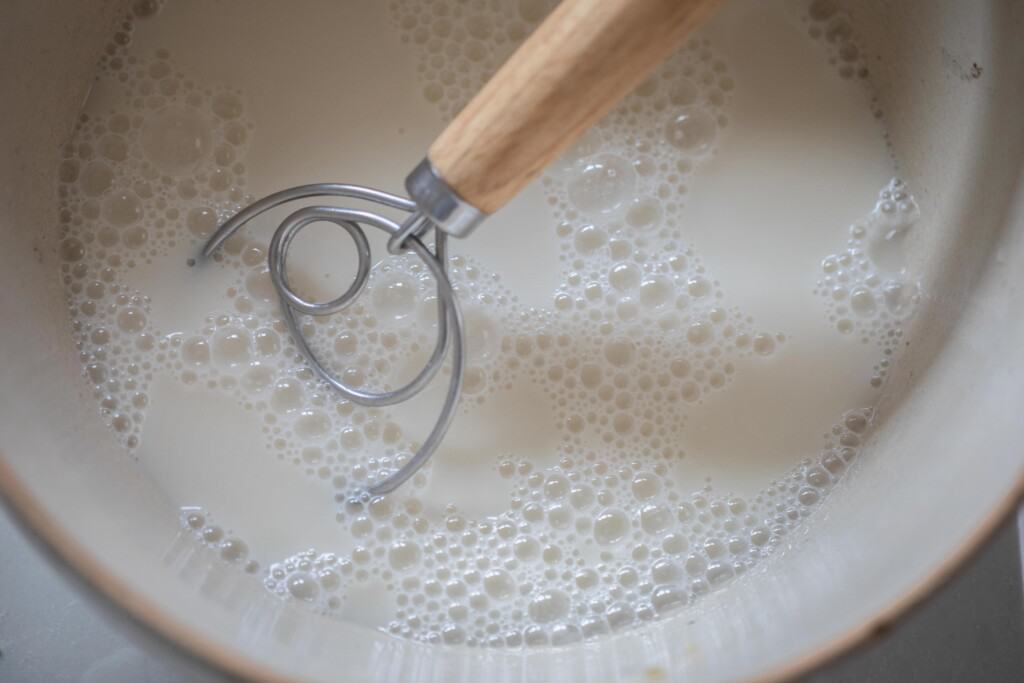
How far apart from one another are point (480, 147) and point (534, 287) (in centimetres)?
22

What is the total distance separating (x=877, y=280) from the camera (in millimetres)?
688

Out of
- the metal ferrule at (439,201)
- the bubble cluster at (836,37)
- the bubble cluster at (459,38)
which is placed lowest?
the bubble cluster at (836,37)

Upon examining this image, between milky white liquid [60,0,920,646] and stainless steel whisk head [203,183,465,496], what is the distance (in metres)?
0.02

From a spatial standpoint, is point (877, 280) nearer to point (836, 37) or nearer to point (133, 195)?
point (836, 37)

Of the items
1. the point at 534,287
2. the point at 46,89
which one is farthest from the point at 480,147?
the point at 46,89

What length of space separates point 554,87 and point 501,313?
24 centimetres

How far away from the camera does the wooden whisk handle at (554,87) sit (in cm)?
44

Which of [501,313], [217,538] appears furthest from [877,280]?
[217,538]

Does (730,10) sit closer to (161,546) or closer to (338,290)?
(338,290)

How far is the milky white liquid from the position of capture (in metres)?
0.63

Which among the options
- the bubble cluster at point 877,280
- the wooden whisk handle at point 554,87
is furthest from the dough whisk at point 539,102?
the bubble cluster at point 877,280

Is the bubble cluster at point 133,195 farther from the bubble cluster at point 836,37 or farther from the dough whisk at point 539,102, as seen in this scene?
the bubble cluster at point 836,37

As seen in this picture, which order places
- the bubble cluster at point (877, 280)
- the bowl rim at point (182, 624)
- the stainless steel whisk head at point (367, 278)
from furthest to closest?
1. the bubble cluster at point (877, 280)
2. the stainless steel whisk head at point (367, 278)
3. the bowl rim at point (182, 624)

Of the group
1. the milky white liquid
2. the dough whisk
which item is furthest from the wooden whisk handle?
the milky white liquid
